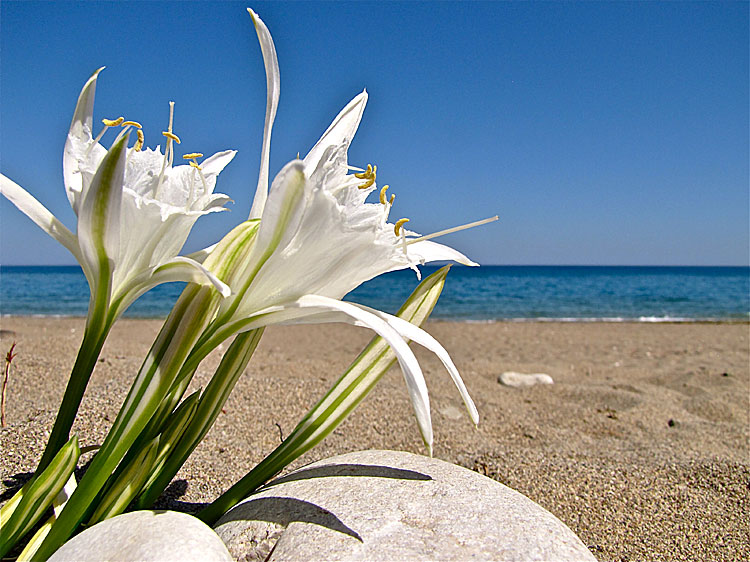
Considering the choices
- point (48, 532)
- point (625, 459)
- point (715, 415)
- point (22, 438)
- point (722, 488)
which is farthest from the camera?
point (715, 415)

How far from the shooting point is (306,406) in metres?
3.19

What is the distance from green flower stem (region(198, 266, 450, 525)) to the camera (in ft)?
4.64

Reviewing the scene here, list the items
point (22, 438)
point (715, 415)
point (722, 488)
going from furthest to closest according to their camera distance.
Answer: point (715, 415), point (722, 488), point (22, 438)

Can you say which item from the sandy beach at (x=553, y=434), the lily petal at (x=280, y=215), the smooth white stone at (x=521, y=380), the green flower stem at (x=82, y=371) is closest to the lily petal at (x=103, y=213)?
the green flower stem at (x=82, y=371)

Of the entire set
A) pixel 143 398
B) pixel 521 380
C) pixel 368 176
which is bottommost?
pixel 521 380

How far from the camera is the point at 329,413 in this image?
143 centimetres

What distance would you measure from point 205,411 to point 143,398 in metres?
0.26

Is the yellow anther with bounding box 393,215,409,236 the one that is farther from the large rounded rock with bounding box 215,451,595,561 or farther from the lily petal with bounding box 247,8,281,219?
the large rounded rock with bounding box 215,451,595,561

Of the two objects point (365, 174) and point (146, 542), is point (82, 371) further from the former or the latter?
point (365, 174)

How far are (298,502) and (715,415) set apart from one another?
3.23 metres

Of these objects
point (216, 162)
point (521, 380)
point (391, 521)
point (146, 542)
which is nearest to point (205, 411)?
point (146, 542)

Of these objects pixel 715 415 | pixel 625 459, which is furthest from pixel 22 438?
pixel 715 415

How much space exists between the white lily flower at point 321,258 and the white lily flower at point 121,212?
0.10 m

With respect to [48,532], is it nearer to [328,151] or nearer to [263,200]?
[263,200]
